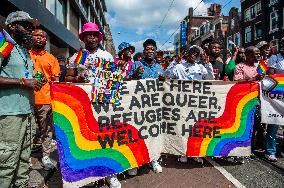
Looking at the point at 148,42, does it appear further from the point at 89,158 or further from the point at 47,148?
the point at 47,148

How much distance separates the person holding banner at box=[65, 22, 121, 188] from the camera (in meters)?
3.90

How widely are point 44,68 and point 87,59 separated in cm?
115

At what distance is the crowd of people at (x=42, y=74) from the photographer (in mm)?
2992

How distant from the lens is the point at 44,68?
187 inches

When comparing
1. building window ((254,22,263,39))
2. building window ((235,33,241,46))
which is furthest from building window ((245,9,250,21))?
building window ((235,33,241,46))

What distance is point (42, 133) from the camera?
460 cm

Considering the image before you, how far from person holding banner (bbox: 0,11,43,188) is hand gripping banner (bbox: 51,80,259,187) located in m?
0.55

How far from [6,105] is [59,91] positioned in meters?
0.86

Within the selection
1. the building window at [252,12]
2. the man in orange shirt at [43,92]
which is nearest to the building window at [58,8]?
the man in orange shirt at [43,92]

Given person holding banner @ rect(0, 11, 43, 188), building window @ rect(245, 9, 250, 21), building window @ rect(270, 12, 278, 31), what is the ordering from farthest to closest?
1. building window @ rect(245, 9, 250, 21)
2. building window @ rect(270, 12, 278, 31)
3. person holding banner @ rect(0, 11, 43, 188)

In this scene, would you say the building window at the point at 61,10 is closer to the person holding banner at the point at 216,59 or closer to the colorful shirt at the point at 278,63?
the person holding banner at the point at 216,59

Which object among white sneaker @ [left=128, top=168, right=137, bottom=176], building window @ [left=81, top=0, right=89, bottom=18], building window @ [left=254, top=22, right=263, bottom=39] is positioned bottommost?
white sneaker @ [left=128, top=168, right=137, bottom=176]

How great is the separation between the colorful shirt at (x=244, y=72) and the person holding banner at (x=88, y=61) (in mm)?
2538

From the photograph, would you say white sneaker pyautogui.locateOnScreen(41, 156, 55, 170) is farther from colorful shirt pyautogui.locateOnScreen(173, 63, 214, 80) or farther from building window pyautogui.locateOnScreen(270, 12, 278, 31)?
building window pyautogui.locateOnScreen(270, 12, 278, 31)
